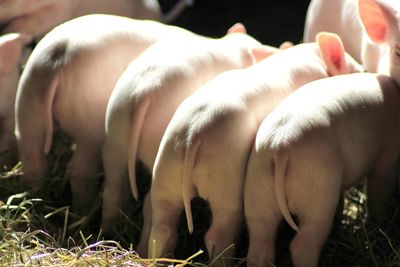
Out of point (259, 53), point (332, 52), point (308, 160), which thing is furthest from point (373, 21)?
point (308, 160)

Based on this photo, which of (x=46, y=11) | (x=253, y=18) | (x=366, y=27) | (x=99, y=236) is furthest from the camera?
(x=253, y=18)

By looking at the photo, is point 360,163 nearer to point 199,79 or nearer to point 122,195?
point 199,79

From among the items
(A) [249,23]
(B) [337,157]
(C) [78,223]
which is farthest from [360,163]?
(A) [249,23]

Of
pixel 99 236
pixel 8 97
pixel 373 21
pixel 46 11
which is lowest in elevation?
pixel 99 236

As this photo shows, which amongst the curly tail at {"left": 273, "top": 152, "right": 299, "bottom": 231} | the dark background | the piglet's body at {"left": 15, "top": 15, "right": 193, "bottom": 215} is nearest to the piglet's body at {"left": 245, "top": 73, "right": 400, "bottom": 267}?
the curly tail at {"left": 273, "top": 152, "right": 299, "bottom": 231}

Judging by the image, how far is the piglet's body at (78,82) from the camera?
6.70 feet

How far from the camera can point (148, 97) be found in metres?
1.85

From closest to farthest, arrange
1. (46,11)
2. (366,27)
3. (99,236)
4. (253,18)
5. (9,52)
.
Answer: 1. (99,236)
2. (366,27)
3. (9,52)
4. (46,11)
5. (253,18)

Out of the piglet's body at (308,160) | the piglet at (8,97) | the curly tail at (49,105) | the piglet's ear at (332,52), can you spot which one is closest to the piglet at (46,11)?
the piglet at (8,97)

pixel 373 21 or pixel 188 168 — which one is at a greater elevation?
pixel 373 21

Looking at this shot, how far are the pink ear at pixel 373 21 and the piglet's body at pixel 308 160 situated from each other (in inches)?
10.9

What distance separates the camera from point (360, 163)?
184cm

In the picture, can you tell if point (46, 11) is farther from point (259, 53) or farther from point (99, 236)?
point (99, 236)

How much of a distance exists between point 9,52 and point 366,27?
→ 106 cm
